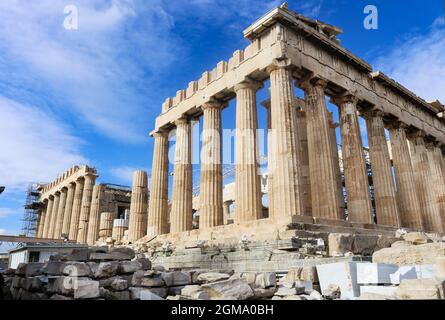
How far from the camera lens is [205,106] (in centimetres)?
2234

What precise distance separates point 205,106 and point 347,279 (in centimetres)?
1687

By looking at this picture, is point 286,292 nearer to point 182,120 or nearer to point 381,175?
point 381,175

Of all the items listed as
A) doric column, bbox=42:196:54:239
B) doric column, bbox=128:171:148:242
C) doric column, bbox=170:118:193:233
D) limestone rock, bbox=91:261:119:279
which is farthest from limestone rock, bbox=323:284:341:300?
doric column, bbox=42:196:54:239

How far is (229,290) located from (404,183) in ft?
70.0

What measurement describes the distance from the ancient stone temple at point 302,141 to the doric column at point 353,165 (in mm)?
57

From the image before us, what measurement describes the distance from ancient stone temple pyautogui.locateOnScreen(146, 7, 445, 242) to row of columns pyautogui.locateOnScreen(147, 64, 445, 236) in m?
0.06

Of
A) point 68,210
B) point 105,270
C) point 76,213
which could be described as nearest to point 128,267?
point 105,270

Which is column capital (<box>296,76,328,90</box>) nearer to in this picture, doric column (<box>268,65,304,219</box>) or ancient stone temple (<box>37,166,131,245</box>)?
doric column (<box>268,65,304,219</box>)

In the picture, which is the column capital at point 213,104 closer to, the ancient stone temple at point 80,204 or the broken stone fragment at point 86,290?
the ancient stone temple at point 80,204

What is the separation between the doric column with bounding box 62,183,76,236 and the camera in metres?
41.0

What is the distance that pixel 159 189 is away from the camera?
25.5 metres

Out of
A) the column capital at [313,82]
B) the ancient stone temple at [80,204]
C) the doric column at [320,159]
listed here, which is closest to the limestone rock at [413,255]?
the doric column at [320,159]
